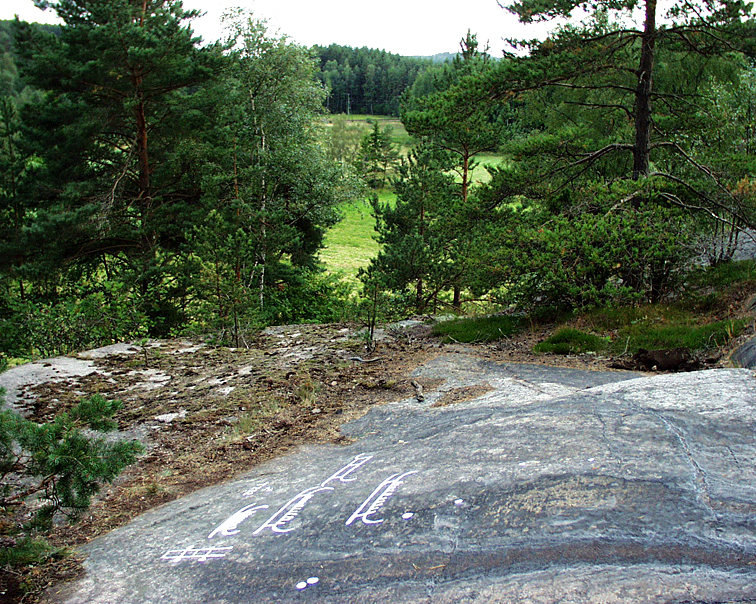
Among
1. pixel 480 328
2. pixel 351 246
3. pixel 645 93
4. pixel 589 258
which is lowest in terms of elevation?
pixel 351 246

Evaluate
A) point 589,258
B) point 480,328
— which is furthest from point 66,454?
point 480,328

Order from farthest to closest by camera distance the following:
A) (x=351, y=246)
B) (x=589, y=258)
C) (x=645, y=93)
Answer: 1. (x=351, y=246)
2. (x=645, y=93)
3. (x=589, y=258)

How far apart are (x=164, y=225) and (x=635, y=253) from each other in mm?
13126

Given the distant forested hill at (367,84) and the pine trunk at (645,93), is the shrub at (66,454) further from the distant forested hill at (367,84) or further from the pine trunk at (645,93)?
the distant forested hill at (367,84)

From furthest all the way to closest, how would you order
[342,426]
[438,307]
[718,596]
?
[438,307] → [342,426] → [718,596]

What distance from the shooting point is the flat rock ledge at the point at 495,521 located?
9.00 feet

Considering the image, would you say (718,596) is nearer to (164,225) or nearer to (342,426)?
(342,426)

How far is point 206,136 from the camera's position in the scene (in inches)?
694

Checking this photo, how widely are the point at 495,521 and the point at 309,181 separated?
21.7 metres

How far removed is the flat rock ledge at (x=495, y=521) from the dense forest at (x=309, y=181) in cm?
536

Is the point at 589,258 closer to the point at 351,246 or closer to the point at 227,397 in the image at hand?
the point at 227,397

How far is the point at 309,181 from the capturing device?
2372 cm

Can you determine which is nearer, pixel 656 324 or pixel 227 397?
pixel 227 397

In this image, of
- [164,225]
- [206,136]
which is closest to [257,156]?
[206,136]
